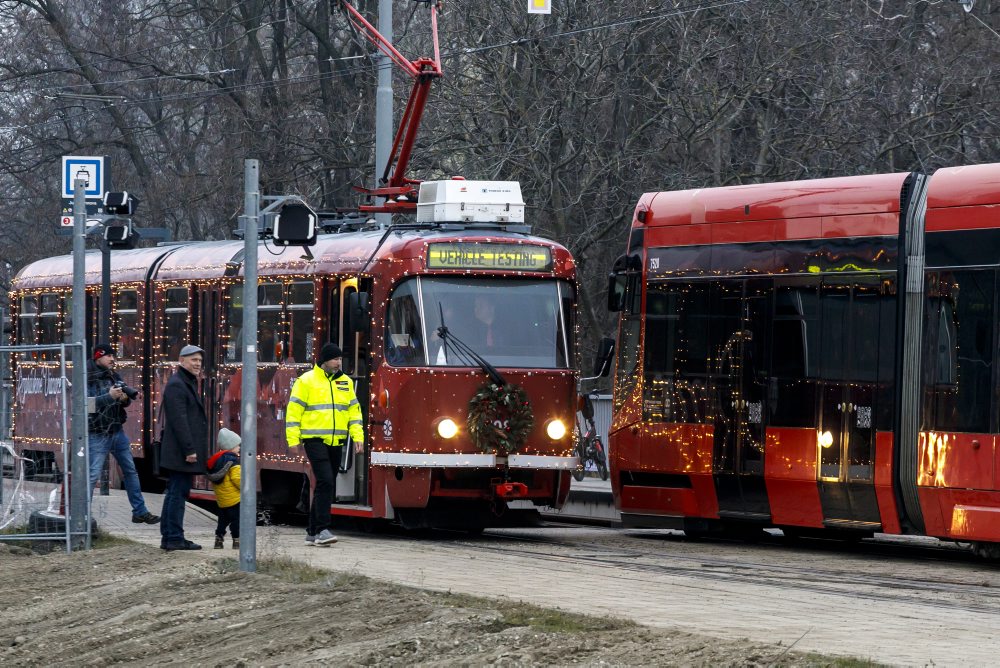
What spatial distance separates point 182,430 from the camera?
15.0 m

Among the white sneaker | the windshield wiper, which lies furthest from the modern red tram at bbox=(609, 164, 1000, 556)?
the white sneaker

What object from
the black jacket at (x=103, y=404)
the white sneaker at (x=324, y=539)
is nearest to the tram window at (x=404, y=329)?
the white sneaker at (x=324, y=539)

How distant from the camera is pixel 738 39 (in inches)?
1016

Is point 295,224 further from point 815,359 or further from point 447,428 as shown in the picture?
point 815,359

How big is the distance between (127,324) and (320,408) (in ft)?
25.8

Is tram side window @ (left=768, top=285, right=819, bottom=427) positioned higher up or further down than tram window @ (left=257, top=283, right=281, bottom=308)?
further down

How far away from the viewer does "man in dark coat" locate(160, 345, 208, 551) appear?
14891 millimetres

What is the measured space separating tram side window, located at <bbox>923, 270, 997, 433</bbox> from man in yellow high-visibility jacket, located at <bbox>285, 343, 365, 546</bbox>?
4739 millimetres

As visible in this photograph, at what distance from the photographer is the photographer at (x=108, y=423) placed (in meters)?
17.5

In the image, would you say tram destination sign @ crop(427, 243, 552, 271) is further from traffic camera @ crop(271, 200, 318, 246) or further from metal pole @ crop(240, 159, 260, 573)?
metal pole @ crop(240, 159, 260, 573)

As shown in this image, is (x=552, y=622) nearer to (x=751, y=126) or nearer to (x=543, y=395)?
(x=543, y=395)

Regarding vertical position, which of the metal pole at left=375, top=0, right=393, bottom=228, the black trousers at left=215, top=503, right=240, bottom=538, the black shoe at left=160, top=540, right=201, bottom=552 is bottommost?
the black shoe at left=160, top=540, right=201, bottom=552

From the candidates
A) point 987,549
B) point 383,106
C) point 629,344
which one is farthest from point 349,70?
point 987,549

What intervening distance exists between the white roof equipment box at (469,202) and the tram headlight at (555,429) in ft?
6.83
